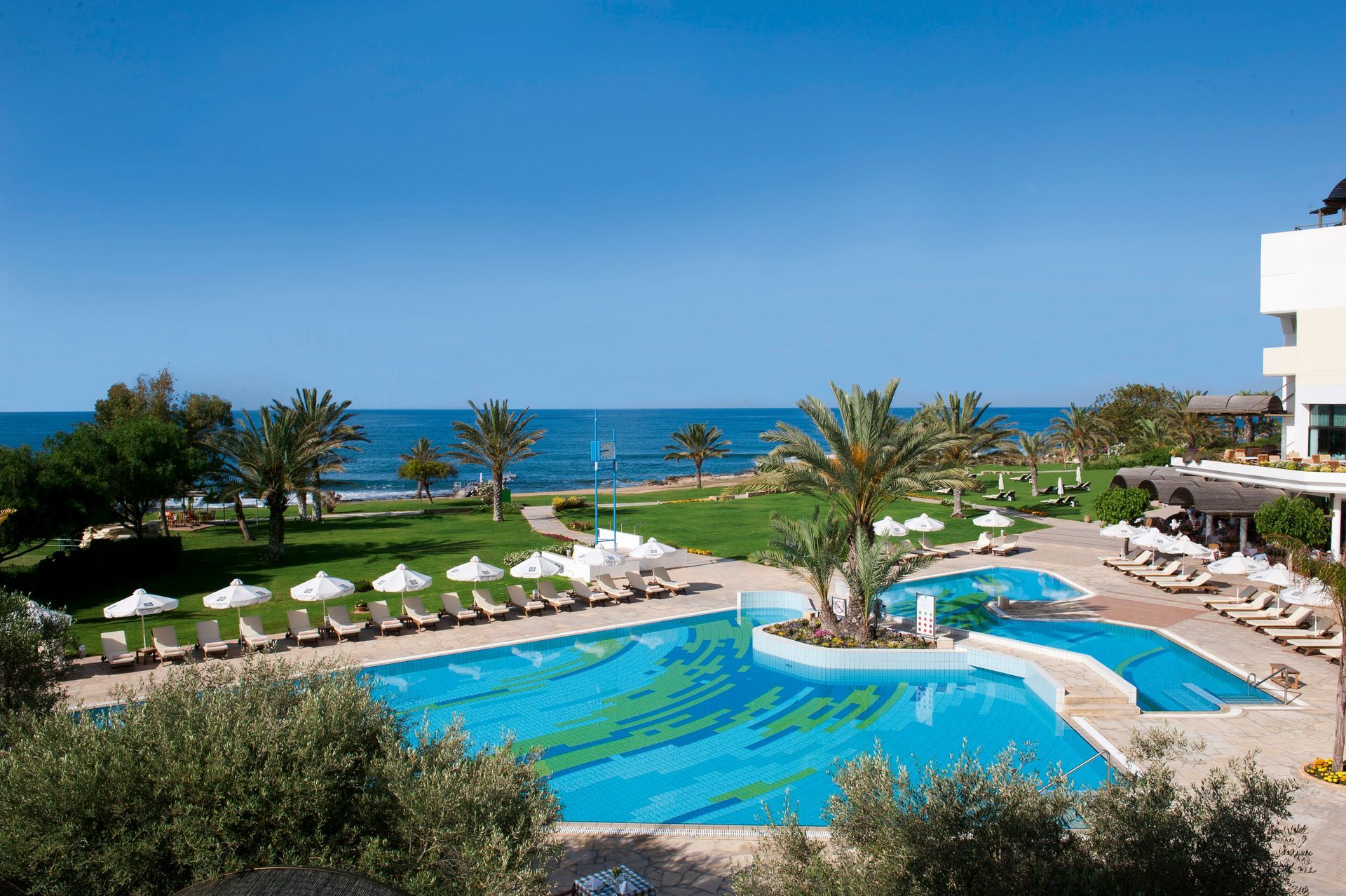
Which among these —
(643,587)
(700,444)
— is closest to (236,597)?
(643,587)

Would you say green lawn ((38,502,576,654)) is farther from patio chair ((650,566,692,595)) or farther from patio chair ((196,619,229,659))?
patio chair ((650,566,692,595))

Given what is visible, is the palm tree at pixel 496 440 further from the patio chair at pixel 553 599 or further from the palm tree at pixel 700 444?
the palm tree at pixel 700 444

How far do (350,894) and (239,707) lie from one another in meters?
3.16

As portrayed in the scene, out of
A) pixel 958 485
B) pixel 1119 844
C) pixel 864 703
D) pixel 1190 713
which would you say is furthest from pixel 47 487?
pixel 1190 713

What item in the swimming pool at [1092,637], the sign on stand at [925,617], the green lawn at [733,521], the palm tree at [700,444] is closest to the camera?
the swimming pool at [1092,637]

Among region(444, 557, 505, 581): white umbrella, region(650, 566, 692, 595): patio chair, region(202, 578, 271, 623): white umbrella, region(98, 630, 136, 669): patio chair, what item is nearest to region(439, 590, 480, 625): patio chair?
region(444, 557, 505, 581): white umbrella

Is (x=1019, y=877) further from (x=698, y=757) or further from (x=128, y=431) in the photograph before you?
(x=128, y=431)

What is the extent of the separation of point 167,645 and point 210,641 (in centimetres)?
75

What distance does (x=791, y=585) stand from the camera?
76.8 ft

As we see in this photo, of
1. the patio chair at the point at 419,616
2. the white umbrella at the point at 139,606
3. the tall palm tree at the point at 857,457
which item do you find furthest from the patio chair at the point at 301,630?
the tall palm tree at the point at 857,457

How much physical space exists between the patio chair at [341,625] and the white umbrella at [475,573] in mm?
2420

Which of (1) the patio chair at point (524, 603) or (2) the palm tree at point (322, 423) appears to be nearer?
(1) the patio chair at point (524, 603)

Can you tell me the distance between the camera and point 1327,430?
24531mm

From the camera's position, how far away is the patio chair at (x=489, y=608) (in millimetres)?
19953
